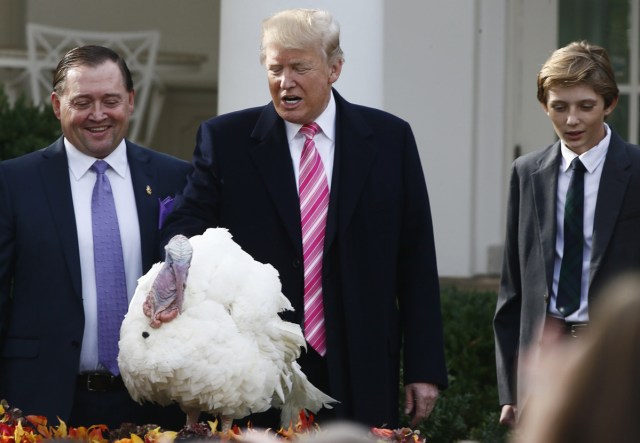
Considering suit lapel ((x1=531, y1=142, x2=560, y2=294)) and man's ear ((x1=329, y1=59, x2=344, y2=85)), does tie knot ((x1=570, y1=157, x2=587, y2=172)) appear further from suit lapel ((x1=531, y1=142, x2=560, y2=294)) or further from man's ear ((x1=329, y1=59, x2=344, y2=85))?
man's ear ((x1=329, y1=59, x2=344, y2=85))

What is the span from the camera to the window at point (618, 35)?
29.3 feet

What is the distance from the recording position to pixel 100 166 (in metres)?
4.07

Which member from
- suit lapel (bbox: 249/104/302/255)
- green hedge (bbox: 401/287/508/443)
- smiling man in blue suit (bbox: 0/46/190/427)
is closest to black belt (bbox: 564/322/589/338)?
suit lapel (bbox: 249/104/302/255)

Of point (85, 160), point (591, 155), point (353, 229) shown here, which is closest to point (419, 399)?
point (353, 229)

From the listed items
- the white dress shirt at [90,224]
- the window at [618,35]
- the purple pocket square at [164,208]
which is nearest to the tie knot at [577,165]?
the purple pocket square at [164,208]

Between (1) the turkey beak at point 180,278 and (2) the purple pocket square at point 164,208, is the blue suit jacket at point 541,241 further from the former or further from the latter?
(1) the turkey beak at point 180,278

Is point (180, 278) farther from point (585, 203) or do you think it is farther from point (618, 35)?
point (618, 35)

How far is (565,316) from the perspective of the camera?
14.0ft

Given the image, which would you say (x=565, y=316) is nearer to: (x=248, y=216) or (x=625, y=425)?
(x=248, y=216)

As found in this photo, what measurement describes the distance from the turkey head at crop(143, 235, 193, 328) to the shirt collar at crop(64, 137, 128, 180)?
870 millimetres

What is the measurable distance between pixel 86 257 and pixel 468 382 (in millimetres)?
2923

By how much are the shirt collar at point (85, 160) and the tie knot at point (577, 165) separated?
59.8 inches

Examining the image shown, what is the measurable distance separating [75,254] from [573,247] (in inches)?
65.1

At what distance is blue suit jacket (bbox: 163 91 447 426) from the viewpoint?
13.2 feet
